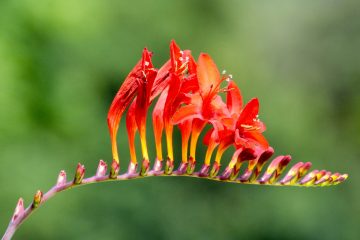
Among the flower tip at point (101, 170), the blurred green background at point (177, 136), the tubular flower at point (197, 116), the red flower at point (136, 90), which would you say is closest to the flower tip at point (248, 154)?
the tubular flower at point (197, 116)

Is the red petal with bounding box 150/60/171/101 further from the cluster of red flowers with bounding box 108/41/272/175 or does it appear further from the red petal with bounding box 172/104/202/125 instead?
the red petal with bounding box 172/104/202/125

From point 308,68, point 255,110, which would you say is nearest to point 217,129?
point 255,110

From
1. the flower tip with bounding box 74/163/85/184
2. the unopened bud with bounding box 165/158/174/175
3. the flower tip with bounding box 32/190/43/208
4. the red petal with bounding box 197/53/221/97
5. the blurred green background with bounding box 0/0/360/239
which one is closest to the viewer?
the flower tip with bounding box 32/190/43/208

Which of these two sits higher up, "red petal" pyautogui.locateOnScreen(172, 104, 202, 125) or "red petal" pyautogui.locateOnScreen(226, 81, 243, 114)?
"red petal" pyautogui.locateOnScreen(226, 81, 243, 114)

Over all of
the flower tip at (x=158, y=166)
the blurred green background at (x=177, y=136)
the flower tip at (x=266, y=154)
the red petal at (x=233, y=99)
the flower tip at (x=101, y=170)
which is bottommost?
the flower tip at (x=101, y=170)

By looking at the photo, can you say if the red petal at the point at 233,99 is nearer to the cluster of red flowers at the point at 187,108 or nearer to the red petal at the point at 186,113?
→ the cluster of red flowers at the point at 187,108

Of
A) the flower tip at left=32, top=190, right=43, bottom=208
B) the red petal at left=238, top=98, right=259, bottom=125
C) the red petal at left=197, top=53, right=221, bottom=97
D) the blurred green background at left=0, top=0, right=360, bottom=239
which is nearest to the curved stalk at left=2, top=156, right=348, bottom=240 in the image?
the flower tip at left=32, top=190, right=43, bottom=208

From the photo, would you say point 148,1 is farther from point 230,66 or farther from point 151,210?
point 151,210
